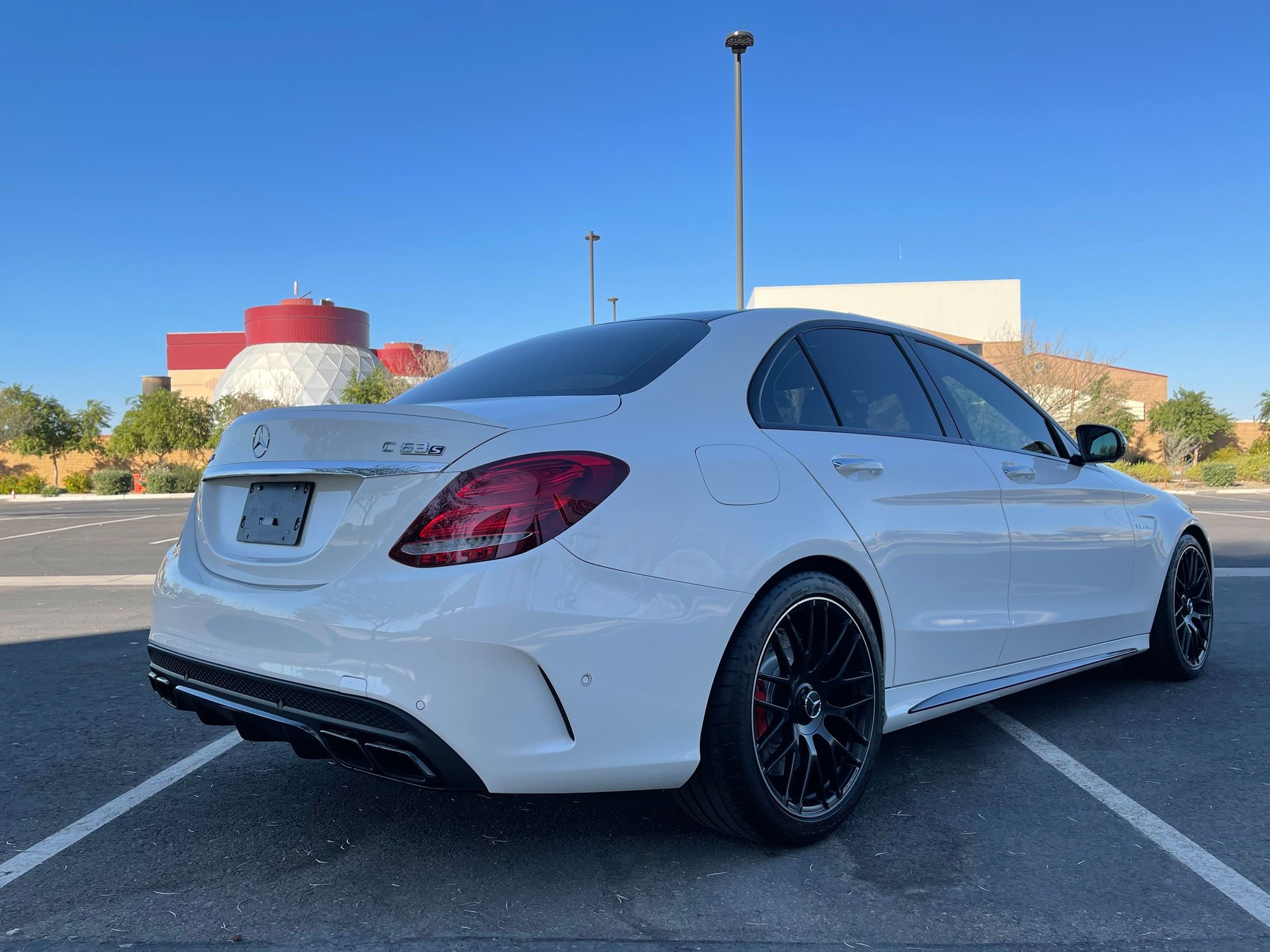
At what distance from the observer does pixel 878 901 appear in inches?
103

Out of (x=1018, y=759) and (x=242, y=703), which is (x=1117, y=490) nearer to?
(x=1018, y=759)

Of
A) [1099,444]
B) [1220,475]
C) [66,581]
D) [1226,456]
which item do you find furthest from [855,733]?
[1226,456]

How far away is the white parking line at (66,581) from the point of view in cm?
998

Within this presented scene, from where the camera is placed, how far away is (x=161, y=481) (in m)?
41.8

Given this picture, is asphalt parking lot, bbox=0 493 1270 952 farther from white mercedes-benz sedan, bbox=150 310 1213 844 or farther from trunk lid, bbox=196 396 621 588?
trunk lid, bbox=196 396 621 588

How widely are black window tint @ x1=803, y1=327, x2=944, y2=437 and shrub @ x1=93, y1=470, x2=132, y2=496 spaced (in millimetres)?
44021

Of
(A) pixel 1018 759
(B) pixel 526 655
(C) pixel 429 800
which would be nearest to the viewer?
(B) pixel 526 655

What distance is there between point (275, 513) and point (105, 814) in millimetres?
1345

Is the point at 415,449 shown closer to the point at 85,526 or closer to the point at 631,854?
the point at 631,854

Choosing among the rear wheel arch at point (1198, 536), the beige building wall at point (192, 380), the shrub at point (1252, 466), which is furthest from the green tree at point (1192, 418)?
the beige building wall at point (192, 380)

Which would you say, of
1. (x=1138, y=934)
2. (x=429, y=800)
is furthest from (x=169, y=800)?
(x=1138, y=934)

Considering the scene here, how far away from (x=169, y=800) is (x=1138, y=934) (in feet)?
9.70

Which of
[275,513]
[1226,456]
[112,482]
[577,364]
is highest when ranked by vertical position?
[577,364]

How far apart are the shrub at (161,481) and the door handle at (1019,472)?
141 feet
